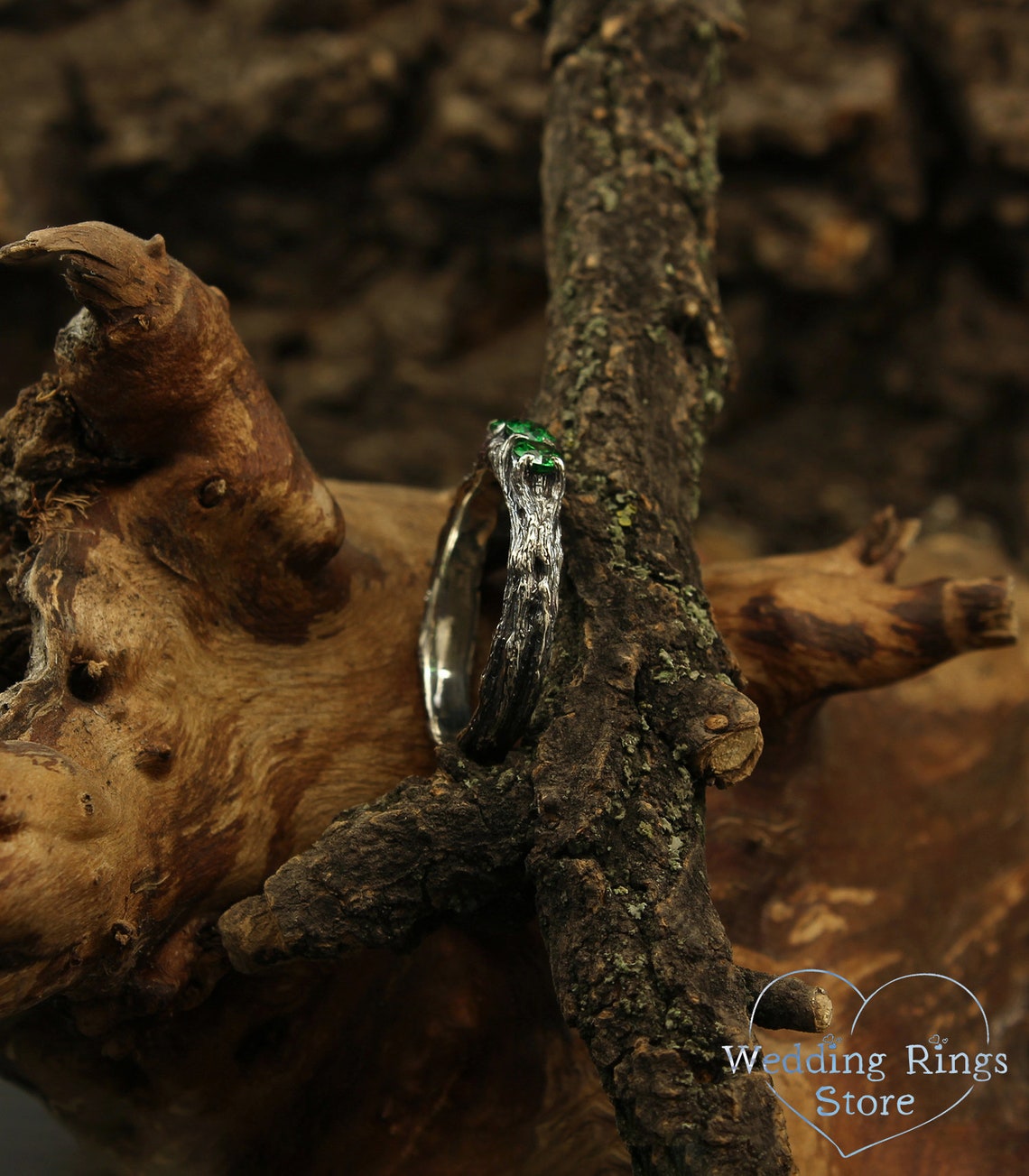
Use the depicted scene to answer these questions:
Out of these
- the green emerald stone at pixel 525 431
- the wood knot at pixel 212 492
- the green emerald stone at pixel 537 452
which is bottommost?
the wood knot at pixel 212 492

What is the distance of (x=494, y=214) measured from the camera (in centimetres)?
226

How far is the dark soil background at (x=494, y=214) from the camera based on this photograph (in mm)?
2127

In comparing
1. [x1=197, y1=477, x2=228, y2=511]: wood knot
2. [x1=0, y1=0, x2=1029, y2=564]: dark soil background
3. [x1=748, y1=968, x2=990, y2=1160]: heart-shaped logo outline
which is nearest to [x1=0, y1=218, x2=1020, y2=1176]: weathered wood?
[x1=197, y1=477, x2=228, y2=511]: wood knot

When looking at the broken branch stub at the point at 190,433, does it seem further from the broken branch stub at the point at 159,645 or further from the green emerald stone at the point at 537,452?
the green emerald stone at the point at 537,452

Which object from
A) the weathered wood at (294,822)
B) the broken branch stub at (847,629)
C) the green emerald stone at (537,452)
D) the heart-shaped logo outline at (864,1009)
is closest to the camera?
the weathered wood at (294,822)

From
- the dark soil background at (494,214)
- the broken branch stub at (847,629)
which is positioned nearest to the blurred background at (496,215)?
the dark soil background at (494,214)

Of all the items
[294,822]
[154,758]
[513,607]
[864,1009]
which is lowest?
[864,1009]

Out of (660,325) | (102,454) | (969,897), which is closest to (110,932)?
(102,454)

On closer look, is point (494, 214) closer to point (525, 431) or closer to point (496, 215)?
point (496, 215)

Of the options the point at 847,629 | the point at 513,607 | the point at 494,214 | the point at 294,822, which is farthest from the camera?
the point at 494,214

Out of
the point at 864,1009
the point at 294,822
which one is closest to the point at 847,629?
the point at 864,1009

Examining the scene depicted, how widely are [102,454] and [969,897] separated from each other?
1044 mm

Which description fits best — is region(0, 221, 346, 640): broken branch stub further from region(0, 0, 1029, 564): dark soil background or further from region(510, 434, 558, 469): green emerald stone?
region(0, 0, 1029, 564): dark soil background

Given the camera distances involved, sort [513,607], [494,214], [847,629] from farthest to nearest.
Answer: [494,214], [847,629], [513,607]
